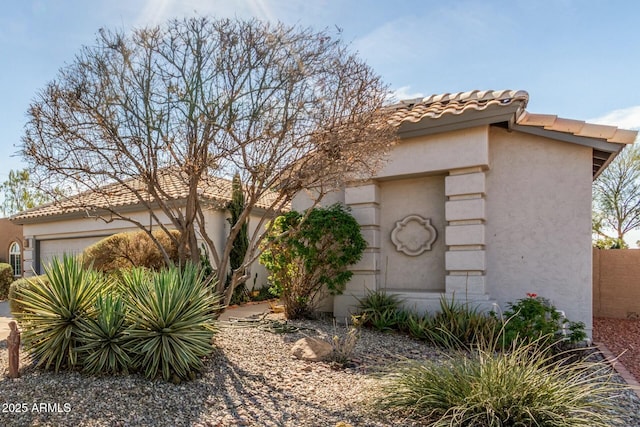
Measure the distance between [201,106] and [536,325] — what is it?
6550 mm

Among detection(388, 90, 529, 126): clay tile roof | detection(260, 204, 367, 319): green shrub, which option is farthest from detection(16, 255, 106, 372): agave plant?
detection(388, 90, 529, 126): clay tile roof

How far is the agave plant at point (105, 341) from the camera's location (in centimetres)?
480

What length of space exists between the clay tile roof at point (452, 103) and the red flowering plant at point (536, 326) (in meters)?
3.73

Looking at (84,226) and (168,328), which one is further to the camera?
(84,226)

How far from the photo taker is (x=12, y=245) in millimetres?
21172

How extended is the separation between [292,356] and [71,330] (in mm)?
2934

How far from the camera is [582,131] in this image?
765 cm

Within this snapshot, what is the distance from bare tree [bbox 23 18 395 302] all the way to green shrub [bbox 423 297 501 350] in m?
3.51

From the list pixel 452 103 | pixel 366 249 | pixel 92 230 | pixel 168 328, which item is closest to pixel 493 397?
pixel 168 328

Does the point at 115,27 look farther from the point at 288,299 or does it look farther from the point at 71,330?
the point at 288,299

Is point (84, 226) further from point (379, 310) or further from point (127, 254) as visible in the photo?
point (379, 310)

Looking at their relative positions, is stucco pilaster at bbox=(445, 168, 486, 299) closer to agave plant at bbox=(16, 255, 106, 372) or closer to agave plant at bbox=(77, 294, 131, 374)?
agave plant at bbox=(77, 294, 131, 374)

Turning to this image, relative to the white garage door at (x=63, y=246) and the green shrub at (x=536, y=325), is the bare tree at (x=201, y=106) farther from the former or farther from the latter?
the white garage door at (x=63, y=246)

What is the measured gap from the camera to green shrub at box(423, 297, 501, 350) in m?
7.24
